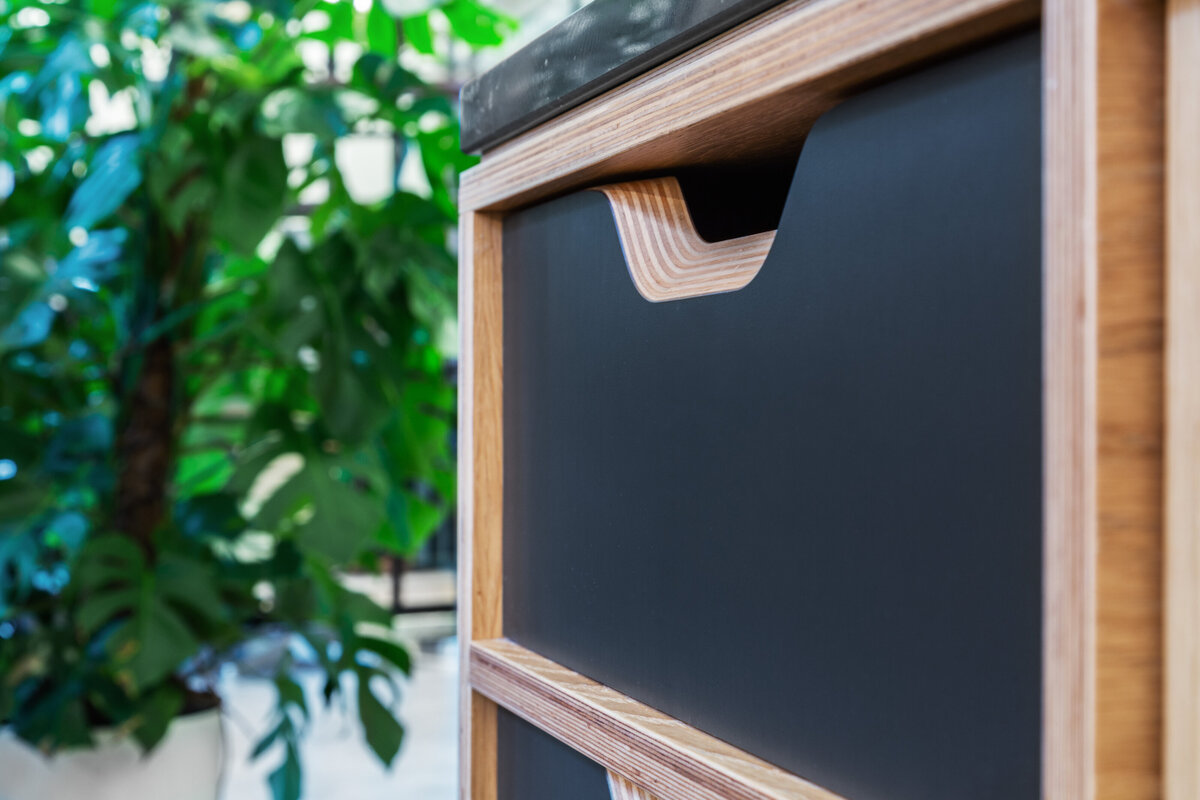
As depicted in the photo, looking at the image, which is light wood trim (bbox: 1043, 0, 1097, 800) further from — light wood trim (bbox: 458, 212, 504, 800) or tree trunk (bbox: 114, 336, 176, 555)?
tree trunk (bbox: 114, 336, 176, 555)

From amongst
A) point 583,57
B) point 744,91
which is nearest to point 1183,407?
point 744,91

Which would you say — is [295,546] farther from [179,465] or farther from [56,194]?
[56,194]

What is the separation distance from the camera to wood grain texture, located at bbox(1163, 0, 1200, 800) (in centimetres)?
20

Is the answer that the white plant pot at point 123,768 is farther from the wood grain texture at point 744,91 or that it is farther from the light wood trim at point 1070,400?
the light wood trim at point 1070,400

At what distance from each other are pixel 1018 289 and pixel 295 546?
4.71 feet

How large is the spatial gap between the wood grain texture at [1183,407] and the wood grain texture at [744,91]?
1.5 inches

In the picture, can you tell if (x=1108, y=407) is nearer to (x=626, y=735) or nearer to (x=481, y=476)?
(x=626, y=735)

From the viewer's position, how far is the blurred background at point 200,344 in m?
1.31

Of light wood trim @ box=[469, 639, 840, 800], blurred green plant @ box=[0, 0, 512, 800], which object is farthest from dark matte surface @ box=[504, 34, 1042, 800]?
blurred green plant @ box=[0, 0, 512, 800]

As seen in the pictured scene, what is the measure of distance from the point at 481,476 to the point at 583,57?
0.69ft

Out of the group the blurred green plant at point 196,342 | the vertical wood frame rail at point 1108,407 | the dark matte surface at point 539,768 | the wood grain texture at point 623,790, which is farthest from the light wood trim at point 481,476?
the blurred green plant at point 196,342

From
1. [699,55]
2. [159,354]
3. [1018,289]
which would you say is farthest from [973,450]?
[159,354]

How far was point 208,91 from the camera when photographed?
164 cm

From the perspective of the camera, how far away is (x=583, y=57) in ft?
1.33
